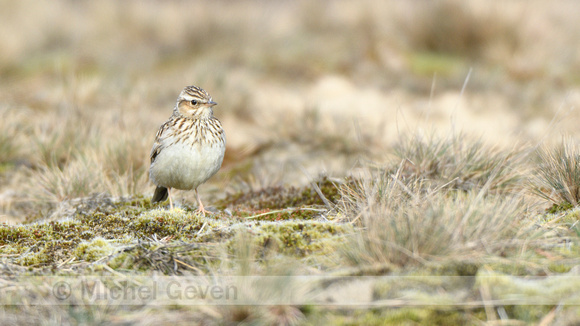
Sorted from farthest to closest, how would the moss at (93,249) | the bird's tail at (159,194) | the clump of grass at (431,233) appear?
the bird's tail at (159,194) < the moss at (93,249) < the clump of grass at (431,233)

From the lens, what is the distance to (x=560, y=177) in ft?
15.0

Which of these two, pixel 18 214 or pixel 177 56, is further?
pixel 177 56

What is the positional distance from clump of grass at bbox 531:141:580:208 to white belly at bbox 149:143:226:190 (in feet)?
8.79

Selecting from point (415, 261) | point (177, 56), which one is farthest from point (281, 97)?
point (415, 261)

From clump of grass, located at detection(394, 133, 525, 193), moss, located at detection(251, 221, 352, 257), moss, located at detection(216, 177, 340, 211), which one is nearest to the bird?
moss, located at detection(216, 177, 340, 211)

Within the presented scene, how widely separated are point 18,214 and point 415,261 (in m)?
4.52

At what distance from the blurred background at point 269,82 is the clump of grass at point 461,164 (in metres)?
0.40

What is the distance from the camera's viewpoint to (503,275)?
316 cm

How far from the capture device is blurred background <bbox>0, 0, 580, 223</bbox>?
7160 millimetres

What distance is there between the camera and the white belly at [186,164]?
5055mm

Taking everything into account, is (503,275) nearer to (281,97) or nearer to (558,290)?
(558,290)

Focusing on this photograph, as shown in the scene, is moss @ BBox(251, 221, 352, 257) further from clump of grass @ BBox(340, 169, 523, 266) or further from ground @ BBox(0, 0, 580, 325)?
clump of grass @ BBox(340, 169, 523, 266)

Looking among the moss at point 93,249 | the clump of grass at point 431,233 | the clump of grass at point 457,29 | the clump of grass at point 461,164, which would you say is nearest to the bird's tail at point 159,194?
the moss at point 93,249

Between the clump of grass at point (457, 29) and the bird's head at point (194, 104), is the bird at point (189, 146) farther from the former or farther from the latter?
the clump of grass at point (457, 29)
